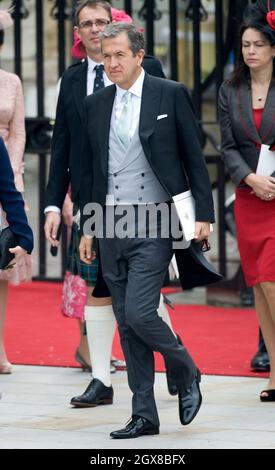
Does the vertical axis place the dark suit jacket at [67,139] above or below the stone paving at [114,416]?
above

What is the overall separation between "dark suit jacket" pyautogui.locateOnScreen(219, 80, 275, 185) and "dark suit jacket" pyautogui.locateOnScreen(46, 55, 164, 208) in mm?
435

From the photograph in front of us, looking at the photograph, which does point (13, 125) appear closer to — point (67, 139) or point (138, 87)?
point (67, 139)

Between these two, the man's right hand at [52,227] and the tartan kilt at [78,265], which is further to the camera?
the tartan kilt at [78,265]

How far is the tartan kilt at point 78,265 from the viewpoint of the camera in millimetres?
7859

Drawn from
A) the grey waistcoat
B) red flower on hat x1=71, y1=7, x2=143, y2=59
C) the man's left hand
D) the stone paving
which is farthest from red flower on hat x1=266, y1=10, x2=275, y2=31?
the stone paving

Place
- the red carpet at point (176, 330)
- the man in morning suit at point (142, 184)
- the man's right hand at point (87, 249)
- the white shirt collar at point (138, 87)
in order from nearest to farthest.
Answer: the man in morning suit at point (142, 184), the white shirt collar at point (138, 87), the man's right hand at point (87, 249), the red carpet at point (176, 330)

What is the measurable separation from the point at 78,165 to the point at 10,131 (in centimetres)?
113

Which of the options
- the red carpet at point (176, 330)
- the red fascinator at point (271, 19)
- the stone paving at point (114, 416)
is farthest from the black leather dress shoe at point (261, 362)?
the red fascinator at point (271, 19)

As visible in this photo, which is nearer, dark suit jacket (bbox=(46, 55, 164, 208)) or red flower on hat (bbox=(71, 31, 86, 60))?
dark suit jacket (bbox=(46, 55, 164, 208))

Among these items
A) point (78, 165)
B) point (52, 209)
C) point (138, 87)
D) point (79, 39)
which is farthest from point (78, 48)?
point (138, 87)

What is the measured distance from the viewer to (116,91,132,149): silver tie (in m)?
6.74

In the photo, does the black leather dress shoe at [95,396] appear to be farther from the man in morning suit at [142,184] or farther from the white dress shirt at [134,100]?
the white dress shirt at [134,100]

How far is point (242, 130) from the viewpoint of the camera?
308 inches

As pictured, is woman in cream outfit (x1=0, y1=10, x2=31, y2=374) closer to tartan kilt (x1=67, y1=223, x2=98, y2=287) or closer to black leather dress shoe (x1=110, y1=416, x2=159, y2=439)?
tartan kilt (x1=67, y1=223, x2=98, y2=287)
